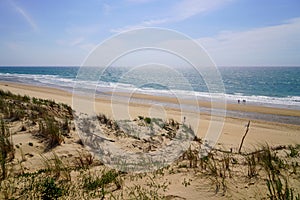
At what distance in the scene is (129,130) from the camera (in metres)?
8.62

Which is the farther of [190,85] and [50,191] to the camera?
[190,85]

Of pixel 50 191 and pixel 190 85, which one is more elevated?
pixel 190 85

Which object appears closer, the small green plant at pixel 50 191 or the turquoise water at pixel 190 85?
the small green plant at pixel 50 191

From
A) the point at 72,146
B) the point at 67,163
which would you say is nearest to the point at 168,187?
the point at 67,163

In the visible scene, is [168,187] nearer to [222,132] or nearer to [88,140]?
[88,140]

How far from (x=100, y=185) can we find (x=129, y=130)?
4438mm

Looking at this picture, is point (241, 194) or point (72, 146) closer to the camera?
point (241, 194)

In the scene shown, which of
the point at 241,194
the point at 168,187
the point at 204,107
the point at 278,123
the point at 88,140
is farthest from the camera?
the point at 204,107

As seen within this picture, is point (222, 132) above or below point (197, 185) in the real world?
below

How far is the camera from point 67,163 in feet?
18.9

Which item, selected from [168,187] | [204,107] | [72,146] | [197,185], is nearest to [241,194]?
[197,185]

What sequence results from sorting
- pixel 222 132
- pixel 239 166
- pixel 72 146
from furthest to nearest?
pixel 222 132 < pixel 72 146 < pixel 239 166

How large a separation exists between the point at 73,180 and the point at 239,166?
3444 millimetres

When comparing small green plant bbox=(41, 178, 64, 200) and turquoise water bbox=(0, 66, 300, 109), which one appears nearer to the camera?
small green plant bbox=(41, 178, 64, 200)
